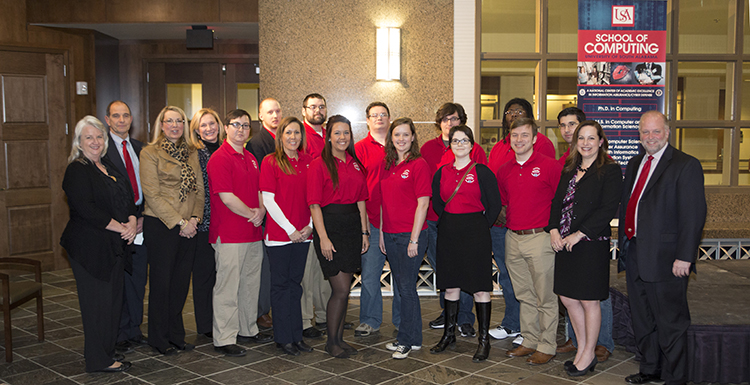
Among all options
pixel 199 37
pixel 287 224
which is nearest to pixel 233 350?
pixel 287 224

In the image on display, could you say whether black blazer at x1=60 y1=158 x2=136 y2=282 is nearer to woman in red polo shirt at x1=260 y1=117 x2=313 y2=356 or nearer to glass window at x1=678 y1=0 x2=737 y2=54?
woman in red polo shirt at x1=260 y1=117 x2=313 y2=356

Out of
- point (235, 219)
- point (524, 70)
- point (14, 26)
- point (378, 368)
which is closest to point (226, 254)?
point (235, 219)

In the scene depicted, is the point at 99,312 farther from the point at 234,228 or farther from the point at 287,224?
the point at 287,224

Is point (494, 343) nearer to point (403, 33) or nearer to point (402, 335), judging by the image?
point (402, 335)

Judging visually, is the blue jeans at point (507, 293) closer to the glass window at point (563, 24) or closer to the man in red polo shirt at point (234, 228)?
the man in red polo shirt at point (234, 228)

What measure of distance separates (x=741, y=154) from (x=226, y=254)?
19.0 feet

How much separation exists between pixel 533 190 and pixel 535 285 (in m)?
0.68

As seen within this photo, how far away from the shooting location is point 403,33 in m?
6.00

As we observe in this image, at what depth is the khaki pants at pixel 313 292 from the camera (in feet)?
14.7

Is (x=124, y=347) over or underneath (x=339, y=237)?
underneath

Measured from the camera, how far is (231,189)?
3.88 metres

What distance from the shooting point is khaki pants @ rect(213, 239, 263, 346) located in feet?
13.0

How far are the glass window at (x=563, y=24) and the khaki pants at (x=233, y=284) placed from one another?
4.18 m

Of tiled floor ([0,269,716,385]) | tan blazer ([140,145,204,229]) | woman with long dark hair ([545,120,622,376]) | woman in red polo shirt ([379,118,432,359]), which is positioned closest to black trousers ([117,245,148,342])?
tiled floor ([0,269,716,385])
